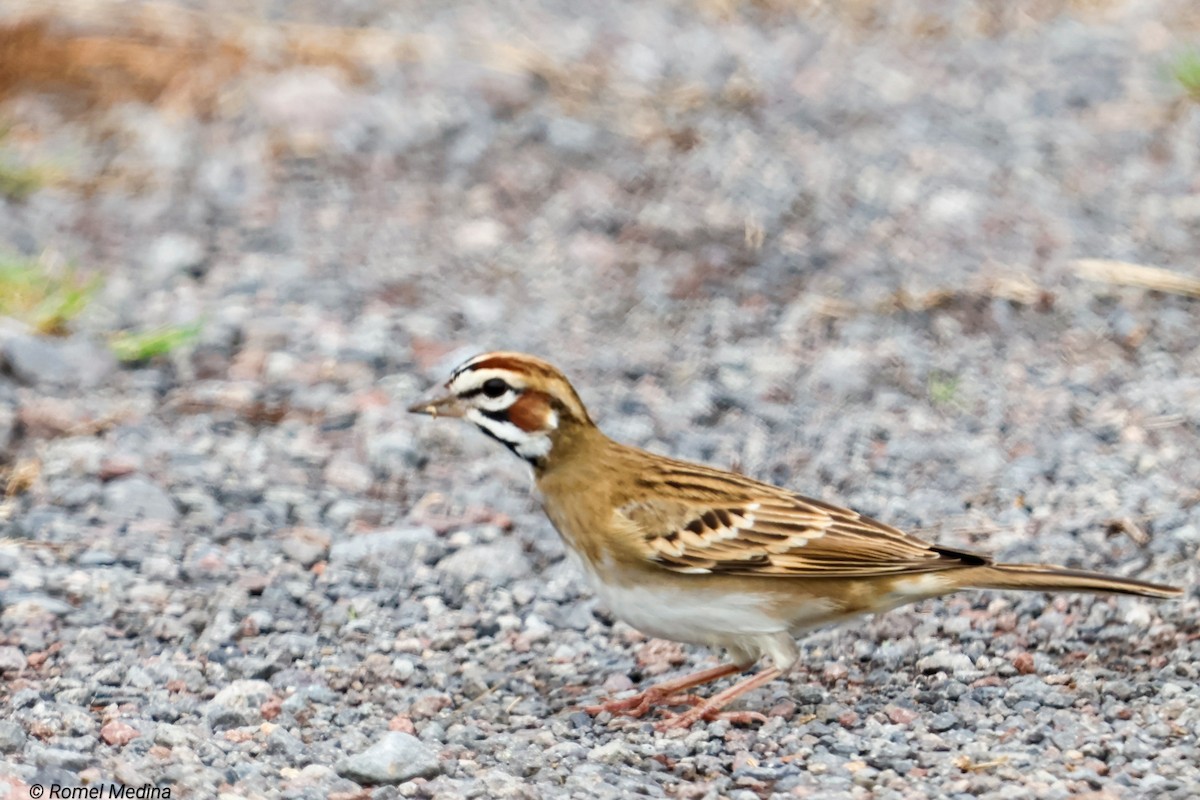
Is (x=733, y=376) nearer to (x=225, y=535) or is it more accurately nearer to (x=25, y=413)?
(x=225, y=535)

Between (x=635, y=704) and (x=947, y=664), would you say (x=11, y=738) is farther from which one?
(x=947, y=664)

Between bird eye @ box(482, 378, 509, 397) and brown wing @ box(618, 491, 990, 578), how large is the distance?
1.94 feet

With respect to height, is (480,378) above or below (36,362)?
above

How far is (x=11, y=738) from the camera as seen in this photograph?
5012 mm

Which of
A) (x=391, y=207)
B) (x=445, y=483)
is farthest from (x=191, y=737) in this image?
(x=391, y=207)

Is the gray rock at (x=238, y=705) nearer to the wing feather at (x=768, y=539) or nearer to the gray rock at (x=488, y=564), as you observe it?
the gray rock at (x=488, y=564)

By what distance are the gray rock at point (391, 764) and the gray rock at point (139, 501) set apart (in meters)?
2.28

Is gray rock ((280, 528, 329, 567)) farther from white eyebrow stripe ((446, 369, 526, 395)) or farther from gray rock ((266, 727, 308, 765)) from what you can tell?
gray rock ((266, 727, 308, 765))

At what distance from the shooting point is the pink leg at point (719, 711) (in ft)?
18.7

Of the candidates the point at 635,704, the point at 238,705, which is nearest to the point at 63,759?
the point at 238,705

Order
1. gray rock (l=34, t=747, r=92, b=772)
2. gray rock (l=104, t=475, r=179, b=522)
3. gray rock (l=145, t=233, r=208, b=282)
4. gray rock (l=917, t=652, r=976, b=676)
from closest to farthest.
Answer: gray rock (l=34, t=747, r=92, b=772) → gray rock (l=917, t=652, r=976, b=676) → gray rock (l=104, t=475, r=179, b=522) → gray rock (l=145, t=233, r=208, b=282)

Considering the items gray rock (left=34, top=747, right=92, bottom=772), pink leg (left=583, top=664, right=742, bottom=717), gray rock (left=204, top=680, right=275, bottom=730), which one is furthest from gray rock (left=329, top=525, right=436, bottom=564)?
gray rock (left=34, top=747, right=92, bottom=772)

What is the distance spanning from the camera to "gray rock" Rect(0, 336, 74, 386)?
324 inches

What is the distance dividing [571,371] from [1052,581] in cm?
338
